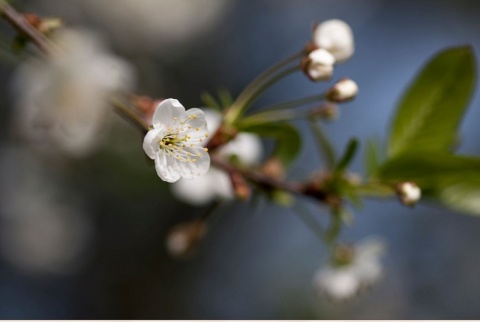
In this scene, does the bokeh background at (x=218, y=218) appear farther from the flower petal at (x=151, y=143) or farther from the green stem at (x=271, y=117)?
the flower petal at (x=151, y=143)

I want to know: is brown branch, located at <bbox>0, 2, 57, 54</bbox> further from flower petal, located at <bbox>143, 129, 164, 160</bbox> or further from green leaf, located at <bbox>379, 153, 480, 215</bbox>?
green leaf, located at <bbox>379, 153, 480, 215</bbox>

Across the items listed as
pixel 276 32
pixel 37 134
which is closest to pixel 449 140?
pixel 37 134

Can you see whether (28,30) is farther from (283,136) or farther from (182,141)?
(283,136)

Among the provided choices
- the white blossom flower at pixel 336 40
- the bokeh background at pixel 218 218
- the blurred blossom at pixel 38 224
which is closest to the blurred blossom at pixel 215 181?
the white blossom flower at pixel 336 40

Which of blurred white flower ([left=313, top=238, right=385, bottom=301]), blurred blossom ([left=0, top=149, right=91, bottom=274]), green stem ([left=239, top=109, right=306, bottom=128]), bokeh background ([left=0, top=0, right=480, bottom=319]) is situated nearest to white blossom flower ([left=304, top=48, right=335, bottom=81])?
green stem ([left=239, top=109, right=306, bottom=128])

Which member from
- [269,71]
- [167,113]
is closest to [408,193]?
[269,71]

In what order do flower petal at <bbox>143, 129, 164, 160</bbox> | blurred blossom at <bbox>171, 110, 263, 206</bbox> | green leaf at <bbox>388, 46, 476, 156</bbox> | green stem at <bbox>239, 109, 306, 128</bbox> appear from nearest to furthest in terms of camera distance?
1. flower petal at <bbox>143, 129, 164, 160</bbox>
2. green stem at <bbox>239, 109, 306, 128</bbox>
3. green leaf at <bbox>388, 46, 476, 156</bbox>
4. blurred blossom at <bbox>171, 110, 263, 206</bbox>
